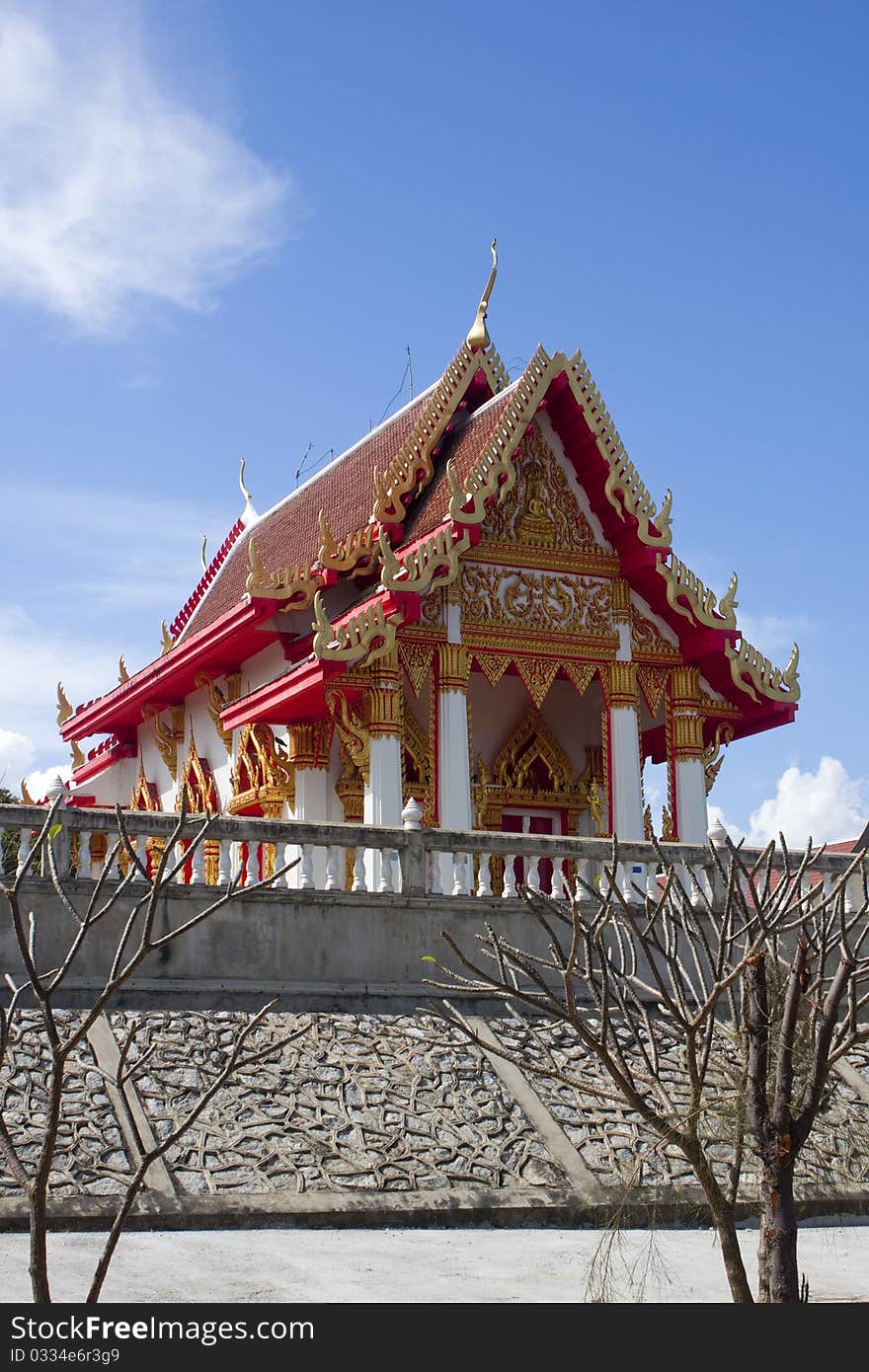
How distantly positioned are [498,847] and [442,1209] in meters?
4.45

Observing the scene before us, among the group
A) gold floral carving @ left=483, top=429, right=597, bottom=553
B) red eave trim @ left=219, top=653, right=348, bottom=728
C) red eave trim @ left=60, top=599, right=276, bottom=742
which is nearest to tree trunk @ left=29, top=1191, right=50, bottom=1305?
red eave trim @ left=219, top=653, right=348, bottom=728

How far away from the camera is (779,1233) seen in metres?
5.18

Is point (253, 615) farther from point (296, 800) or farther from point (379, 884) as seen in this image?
point (379, 884)

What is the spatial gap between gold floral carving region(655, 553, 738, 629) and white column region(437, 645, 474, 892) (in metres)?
2.48

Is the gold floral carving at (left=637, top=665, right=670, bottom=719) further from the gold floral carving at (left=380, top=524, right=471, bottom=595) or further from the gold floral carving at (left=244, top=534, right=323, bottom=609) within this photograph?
the gold floral carving at (left=244, top=534, right=323, bottom=609)

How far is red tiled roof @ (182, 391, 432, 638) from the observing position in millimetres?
18703

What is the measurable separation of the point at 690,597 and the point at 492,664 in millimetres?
2417

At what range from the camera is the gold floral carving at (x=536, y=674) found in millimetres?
16469

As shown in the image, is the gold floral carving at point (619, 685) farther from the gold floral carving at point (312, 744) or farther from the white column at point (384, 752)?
the gold floral carving at point (312, 744)

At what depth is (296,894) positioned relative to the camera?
1217 centimetres

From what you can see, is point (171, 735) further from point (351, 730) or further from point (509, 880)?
point (509, 880)

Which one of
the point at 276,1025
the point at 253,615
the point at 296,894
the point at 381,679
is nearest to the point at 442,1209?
the point at 276,1025

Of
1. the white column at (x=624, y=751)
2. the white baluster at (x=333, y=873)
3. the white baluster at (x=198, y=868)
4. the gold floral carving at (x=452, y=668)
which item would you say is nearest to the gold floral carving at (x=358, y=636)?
the gold floral carving at (x=452, y=668)

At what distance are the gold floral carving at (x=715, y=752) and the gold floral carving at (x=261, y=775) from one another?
4.73m
